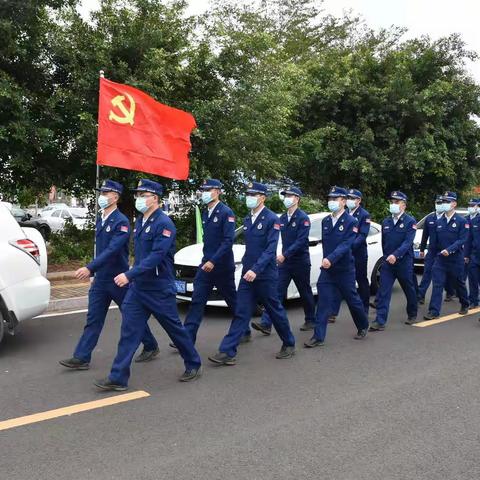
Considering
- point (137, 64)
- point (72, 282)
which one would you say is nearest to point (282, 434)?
point (72, 282)

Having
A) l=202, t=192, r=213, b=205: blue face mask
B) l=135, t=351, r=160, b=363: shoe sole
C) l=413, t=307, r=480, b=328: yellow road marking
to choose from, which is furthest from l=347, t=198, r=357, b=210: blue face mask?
l=135, t=351, r=160, b=363: shoe sole

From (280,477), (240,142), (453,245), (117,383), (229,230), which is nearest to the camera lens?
(280,477)

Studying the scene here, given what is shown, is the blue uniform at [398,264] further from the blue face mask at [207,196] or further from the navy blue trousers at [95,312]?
the navy blue trousers at [95,312]

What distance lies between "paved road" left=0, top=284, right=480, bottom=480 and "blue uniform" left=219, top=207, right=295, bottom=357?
30 centimetres

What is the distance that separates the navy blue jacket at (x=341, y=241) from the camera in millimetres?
6512

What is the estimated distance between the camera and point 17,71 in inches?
461

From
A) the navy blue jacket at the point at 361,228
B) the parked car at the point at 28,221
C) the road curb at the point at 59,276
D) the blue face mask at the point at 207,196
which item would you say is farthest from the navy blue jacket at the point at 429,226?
the parked car at the point at 28,221

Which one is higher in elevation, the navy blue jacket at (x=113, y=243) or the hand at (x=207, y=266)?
the navy blue jacket at (x=113, y=243)

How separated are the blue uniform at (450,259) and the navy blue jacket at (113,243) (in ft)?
15.3

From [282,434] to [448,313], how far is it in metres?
5.28

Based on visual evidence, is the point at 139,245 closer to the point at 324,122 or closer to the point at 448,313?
the point at 448,313

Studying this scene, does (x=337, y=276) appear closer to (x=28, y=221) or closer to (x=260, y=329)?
(x=260, y=329)

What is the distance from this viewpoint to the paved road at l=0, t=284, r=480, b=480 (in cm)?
348

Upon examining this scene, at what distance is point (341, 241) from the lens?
6691 millimetres
